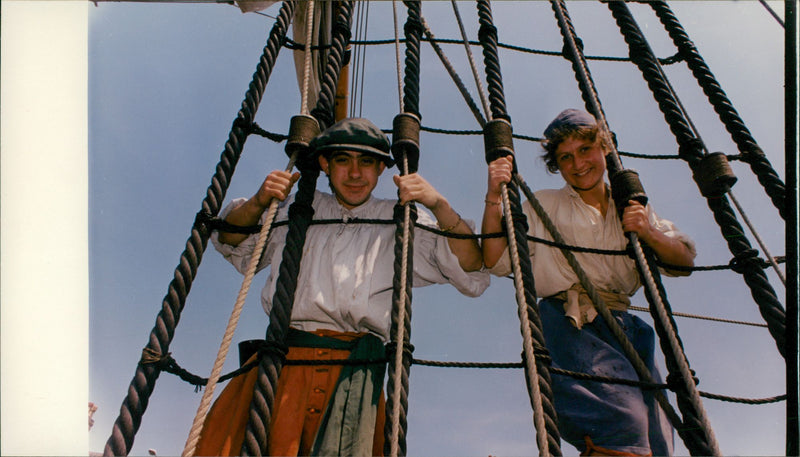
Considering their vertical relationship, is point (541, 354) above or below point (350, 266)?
below

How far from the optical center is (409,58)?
2.15 meters

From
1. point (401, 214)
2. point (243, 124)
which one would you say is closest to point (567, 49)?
point (401, 214)

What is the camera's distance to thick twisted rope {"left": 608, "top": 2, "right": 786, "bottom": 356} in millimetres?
1503

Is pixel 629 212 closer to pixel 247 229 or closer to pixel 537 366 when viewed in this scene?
pixel 537 366

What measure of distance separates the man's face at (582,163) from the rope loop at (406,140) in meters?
0.54

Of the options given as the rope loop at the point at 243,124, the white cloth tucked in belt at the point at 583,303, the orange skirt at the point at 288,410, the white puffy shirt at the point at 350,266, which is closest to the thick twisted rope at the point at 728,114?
the white cloth tucked in belt at the point at 583,303

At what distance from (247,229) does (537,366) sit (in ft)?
3.07

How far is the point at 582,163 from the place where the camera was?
1815mm

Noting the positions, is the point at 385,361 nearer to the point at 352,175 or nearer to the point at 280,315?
the point at 280,315

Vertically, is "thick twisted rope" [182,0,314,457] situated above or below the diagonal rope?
below

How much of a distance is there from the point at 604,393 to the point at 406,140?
3.01 ft

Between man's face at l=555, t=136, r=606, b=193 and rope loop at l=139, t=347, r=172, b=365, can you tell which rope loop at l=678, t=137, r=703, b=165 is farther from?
rope loop at l=139, t=347, r=172, b=365

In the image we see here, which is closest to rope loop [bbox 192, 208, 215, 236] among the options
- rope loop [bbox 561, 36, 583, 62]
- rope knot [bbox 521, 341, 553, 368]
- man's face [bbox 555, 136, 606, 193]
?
rope knot [bbox 521, 341, 553, 368]

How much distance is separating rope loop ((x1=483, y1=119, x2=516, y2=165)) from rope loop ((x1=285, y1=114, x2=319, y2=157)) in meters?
0.55
